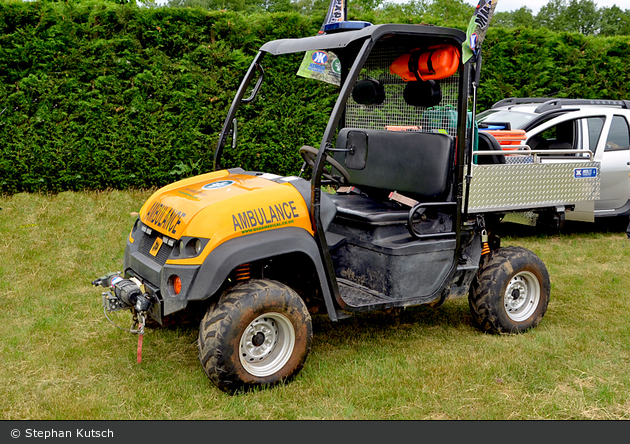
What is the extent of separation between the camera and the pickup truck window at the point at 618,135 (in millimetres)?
8172

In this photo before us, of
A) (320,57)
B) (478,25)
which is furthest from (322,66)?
(478,25)

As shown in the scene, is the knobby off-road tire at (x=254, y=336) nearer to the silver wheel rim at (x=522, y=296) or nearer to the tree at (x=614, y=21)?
the silver wheel rim at (x=522, y=296)

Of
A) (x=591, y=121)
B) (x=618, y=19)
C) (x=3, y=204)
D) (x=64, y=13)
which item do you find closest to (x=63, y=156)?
(x=3, y=204)

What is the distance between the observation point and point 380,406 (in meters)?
3.66

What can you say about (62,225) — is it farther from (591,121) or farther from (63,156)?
(591,121)

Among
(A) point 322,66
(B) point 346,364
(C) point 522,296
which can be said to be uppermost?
(A) point 322,66

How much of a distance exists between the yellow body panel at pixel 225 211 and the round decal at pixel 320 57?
1.37 m

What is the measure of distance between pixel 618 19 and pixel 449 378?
47.3m

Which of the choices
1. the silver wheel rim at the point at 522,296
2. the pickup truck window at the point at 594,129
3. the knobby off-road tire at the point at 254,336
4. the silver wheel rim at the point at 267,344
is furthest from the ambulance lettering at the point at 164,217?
the pickup truck window at the point at 594,129

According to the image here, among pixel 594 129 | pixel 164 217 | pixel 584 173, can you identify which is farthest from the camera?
pixel 594 129

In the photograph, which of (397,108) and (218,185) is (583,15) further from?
(218,185)

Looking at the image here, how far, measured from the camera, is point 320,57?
5156 mm

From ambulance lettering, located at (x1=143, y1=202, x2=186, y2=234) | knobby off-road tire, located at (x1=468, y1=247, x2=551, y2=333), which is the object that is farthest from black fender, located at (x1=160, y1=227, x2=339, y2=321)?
knobby off-road tire, located at (x1=468, y1=247, x2=551, y2=333)

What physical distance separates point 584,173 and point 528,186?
0.62 m
